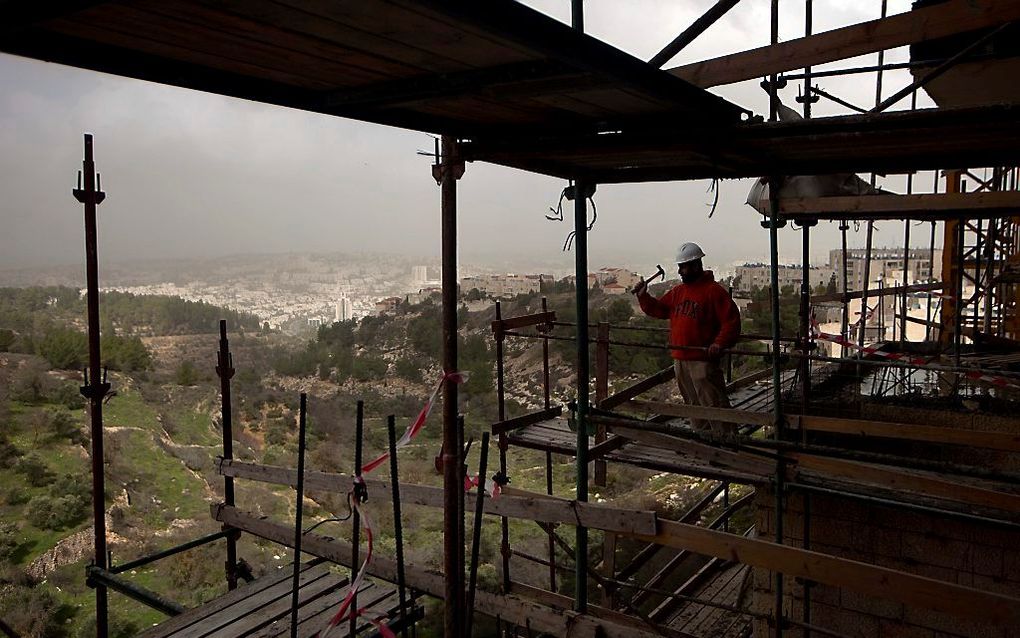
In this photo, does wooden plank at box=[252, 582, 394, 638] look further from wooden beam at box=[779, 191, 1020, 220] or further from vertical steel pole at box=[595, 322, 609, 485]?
wooden beam at box=[779, 191, 1020, 220]

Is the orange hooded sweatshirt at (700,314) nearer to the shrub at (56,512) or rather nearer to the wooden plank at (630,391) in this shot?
the wooden plank at (630,391)

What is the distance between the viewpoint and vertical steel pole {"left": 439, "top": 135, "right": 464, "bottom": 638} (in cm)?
318

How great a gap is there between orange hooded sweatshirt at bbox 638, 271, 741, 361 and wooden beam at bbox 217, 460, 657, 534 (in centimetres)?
224

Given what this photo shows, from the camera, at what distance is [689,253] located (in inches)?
231

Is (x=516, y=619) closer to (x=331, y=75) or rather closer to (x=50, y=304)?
(x=331, y=75)

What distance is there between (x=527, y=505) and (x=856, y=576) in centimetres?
154

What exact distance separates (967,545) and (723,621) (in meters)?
3.85

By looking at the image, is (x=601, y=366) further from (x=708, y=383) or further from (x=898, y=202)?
(x=898, y=202)

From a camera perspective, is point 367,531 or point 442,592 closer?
point 367,531

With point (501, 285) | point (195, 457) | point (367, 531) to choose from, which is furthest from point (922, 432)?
point (501, 285)

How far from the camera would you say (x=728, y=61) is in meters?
4.57

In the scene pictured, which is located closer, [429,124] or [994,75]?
[429,124]

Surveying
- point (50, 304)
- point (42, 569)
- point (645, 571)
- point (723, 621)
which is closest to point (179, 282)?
point (50, 304)

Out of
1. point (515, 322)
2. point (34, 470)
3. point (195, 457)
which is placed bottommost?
point (195, 457)
